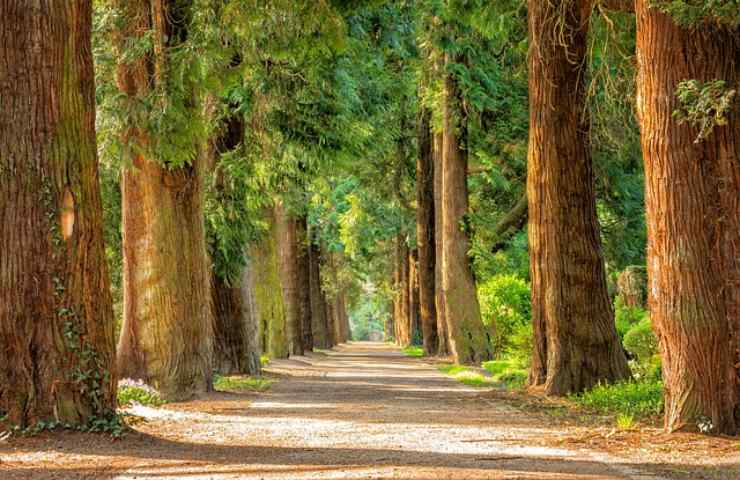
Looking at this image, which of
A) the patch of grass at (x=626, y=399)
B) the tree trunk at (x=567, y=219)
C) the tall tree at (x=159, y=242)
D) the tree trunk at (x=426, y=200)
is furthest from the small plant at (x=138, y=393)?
the tree trunk at (x=426, y=200)

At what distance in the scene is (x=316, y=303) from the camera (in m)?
48.8

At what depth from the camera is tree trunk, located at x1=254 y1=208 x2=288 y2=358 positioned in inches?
1217

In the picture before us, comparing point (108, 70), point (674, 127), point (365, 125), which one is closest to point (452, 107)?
point (365, 125)

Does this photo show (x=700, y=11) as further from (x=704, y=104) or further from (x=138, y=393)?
(x=138, y=393)

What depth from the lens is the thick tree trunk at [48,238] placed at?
10617 mm

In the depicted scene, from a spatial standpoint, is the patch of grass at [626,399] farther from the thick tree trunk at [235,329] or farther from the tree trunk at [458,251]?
the tree trunk at [458,251]

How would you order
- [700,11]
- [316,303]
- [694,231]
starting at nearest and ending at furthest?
[700,11]
[694,231]
[316,303]

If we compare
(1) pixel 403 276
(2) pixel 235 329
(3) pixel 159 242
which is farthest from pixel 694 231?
(1) pixel 403 276

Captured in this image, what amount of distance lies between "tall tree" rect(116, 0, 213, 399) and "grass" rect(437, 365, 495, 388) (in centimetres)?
617

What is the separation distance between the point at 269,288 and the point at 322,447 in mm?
21031

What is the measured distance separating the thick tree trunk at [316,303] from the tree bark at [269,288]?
12.8 m

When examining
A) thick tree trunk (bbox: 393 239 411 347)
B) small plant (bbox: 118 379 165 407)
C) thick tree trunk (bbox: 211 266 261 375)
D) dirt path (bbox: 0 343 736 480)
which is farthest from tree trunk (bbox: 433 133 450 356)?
thick tree trunk (bbox: 393 239 411 347)

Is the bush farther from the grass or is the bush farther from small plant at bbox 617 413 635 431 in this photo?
small plant at bbox 617 413 635 431

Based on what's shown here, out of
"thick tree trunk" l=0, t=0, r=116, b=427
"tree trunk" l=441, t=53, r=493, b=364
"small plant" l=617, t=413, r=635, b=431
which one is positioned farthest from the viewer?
"tree trunk" l=441, t=53, r=493, b=364
